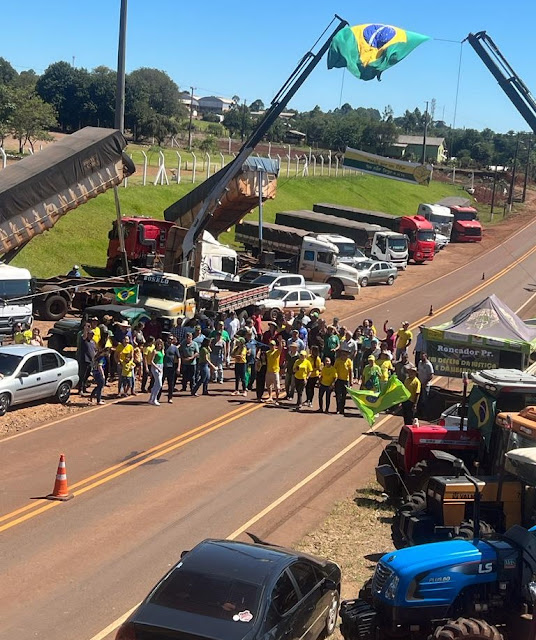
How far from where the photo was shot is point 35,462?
16750 millimetres

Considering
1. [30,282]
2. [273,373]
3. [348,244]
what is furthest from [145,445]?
[348,244]

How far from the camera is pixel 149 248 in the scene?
3969 cm

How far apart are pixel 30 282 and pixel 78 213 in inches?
829

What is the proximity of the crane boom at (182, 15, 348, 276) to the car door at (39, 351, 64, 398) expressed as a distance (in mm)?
13353

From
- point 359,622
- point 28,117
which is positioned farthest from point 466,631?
point 28,117

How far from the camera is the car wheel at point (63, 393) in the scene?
21.1m

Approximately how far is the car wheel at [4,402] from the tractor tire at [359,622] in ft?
38.4

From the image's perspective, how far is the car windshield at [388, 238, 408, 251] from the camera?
51250mm

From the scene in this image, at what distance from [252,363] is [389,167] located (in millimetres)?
28858

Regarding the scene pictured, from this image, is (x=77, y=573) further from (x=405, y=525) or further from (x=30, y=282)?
(x=30, y=282)

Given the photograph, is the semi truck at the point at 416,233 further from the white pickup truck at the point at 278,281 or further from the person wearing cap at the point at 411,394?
the person wearing cap at the point at 411,394

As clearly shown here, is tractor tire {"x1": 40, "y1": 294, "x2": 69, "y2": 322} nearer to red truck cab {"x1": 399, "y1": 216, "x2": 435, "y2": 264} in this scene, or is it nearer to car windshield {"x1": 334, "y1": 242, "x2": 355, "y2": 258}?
car windshield {"x1": 334, "y1": 242, "x2": 355, "y2": 258}

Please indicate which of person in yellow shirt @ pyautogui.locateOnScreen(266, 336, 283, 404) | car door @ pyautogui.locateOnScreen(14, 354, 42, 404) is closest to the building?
person in yellow shirt @ pyautogui.locateOnScreen(266, 336, 283, 404)

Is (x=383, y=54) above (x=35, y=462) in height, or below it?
above
